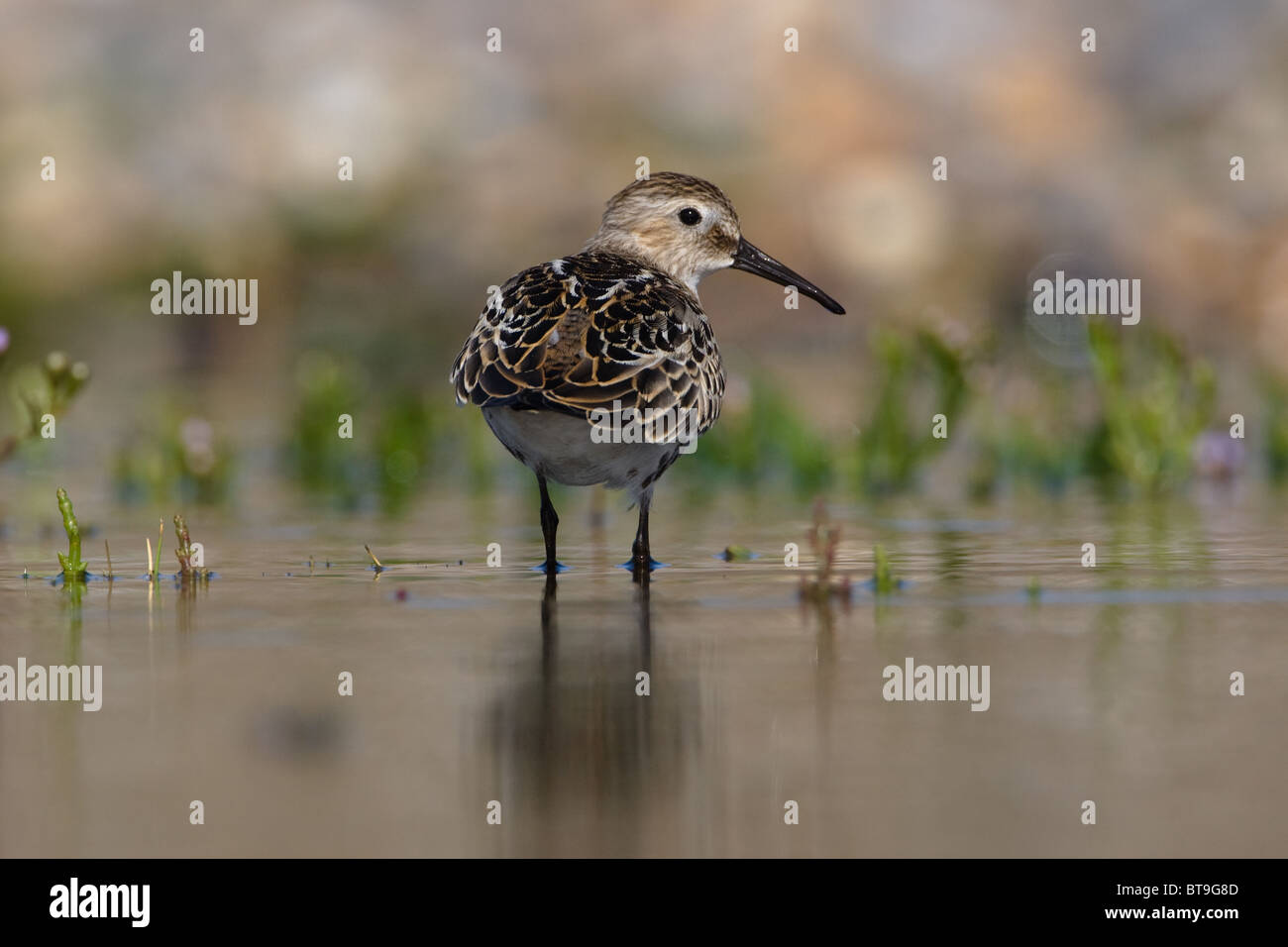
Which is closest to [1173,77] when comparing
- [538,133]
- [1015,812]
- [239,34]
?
[538,133]

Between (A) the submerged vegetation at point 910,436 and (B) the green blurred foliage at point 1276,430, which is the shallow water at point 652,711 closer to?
(A) the submerged vegetation at point 910,436

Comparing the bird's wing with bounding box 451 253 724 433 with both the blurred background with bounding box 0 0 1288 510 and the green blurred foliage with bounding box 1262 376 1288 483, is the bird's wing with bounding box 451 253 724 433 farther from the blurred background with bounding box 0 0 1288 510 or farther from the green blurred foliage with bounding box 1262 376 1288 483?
the blurred background with bounding box 0 0 1288 510

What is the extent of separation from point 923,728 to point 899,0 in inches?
728

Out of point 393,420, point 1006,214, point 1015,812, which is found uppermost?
point 1006,214

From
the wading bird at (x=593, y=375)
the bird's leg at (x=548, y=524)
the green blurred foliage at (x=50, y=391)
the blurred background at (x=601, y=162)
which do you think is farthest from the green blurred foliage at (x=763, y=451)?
the blurred background at (x=601, y=162)

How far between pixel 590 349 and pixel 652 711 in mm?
2856

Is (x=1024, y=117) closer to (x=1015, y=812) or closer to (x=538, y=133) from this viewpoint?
(x=538, y=133)

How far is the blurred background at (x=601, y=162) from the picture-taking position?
19.7 m

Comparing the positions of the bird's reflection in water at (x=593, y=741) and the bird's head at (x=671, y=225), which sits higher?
the bird's head at (x=671, y=225)

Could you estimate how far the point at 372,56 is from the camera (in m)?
20.9

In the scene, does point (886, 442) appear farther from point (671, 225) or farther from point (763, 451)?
point (671, 225)

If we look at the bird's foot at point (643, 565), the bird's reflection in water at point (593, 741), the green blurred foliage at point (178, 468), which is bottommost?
the bird's reflection in water at point (593, 741)

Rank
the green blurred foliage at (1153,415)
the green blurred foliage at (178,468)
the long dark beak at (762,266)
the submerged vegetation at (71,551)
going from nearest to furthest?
the submerged vegetation at (71,551)
the long dark beak at (762,266)
the green blurred foliage at (178,468)
the green blurred foliage at (1153,415)

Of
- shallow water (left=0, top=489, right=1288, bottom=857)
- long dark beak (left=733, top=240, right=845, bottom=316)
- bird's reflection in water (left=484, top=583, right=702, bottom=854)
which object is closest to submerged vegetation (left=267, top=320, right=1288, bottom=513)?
long dark beak (left=733, top=240, right=845, bottom=316)
